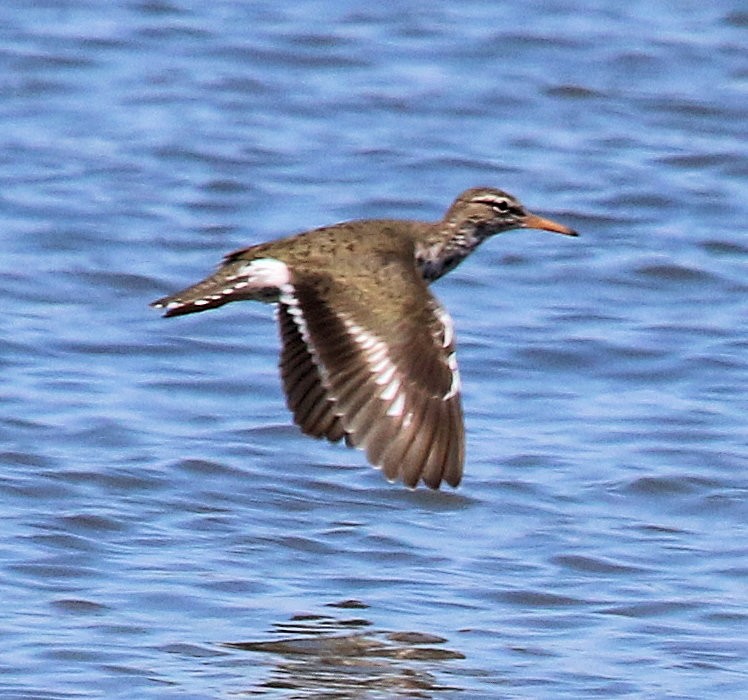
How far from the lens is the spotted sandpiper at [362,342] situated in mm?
7246

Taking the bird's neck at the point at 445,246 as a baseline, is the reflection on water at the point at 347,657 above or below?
below

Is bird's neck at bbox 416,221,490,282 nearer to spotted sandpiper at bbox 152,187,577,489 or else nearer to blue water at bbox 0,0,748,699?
spotted sandpiper at bbox 152,187,577,489

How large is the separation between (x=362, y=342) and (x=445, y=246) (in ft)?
4.12

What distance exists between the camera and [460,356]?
36.2 ft

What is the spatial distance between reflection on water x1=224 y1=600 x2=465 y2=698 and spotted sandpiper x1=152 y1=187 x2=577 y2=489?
28.1 inches

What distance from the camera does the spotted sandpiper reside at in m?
7.25

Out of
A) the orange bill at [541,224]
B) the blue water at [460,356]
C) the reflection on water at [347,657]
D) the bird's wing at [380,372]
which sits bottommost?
the reflection on water at [347,657]

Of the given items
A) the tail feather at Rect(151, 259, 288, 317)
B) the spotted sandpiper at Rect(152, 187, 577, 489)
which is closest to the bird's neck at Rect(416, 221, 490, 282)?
the spotted sandpiper at Rect(152, 187, 577, 489)

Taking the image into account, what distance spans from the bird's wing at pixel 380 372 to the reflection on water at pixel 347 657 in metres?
0.72

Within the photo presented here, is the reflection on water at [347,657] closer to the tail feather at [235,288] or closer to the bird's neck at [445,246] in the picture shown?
the tail feather at [235,288]

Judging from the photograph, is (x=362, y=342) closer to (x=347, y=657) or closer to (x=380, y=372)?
(x=380, y=372)

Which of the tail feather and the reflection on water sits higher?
the tail feather

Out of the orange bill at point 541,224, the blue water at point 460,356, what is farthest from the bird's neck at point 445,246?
the blue water at point 460,356

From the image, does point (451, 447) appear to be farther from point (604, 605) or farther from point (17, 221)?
point (17, 221)
